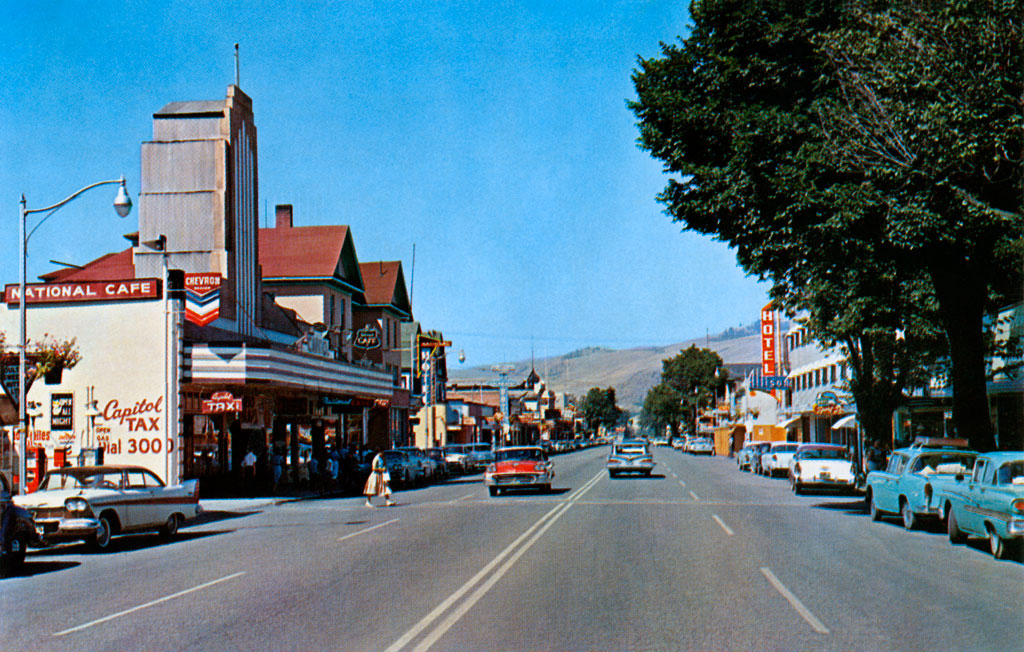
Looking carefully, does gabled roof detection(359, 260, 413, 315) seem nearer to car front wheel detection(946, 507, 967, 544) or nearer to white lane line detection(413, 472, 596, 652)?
white lane line detection(413, 472, 596, 652)

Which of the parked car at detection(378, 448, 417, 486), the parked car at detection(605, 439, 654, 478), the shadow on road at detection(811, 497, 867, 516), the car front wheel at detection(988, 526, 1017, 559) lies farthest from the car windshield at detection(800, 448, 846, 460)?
the car front wheel at detection(988, 526, 1017, 559)

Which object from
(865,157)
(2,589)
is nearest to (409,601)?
(2,589)

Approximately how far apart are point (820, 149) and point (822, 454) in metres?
17.7

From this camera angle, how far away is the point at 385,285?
59.9m

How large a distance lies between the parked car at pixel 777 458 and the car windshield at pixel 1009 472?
1086 inches

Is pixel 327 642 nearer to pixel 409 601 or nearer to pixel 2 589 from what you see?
pixel 409 601

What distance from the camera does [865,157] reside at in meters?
17.9

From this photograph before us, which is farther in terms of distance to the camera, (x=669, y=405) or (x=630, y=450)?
(x=669, y=405)

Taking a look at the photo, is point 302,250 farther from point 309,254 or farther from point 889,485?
point 889,485

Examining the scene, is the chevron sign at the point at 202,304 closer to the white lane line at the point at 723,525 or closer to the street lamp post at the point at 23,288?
the street lamp post at the point at 23,288

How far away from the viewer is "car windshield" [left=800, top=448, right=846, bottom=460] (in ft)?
108

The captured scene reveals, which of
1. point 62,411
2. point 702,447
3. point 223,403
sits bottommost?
point 702,447

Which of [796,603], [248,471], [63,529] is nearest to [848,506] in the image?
[796,603]

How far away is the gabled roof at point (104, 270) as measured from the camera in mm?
41594
